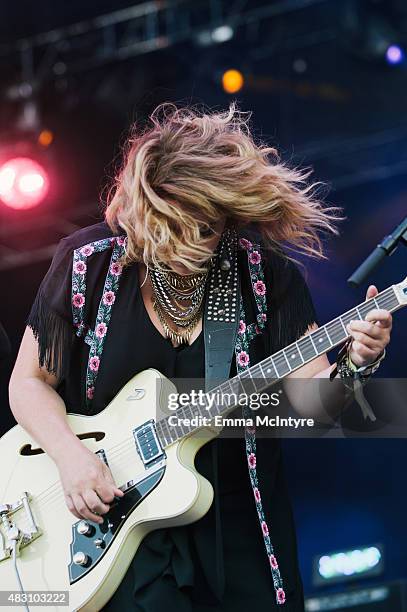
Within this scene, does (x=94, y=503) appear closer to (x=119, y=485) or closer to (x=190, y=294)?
(x=119, y=485)

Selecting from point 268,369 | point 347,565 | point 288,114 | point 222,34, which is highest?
point 222,34

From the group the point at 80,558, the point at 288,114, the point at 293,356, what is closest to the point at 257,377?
the point at 293,356

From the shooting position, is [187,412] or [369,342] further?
[187,412]

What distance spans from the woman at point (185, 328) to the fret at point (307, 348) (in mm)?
89

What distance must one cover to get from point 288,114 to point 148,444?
136 inches

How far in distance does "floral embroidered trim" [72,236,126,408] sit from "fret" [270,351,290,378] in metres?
0.49

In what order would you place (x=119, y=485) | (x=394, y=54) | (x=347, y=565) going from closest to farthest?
(x=119, y=485)
(x=394, y=54)
(x=347, y=565)

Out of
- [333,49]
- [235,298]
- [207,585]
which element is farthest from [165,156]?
[333,49]

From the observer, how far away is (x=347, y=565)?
5.68 m

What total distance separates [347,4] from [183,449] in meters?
3.69

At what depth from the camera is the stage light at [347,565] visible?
18.3ft

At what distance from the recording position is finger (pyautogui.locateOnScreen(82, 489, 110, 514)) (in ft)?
8.25

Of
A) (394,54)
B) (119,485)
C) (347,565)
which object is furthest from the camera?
(347,565)

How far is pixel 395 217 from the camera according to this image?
222 inches
